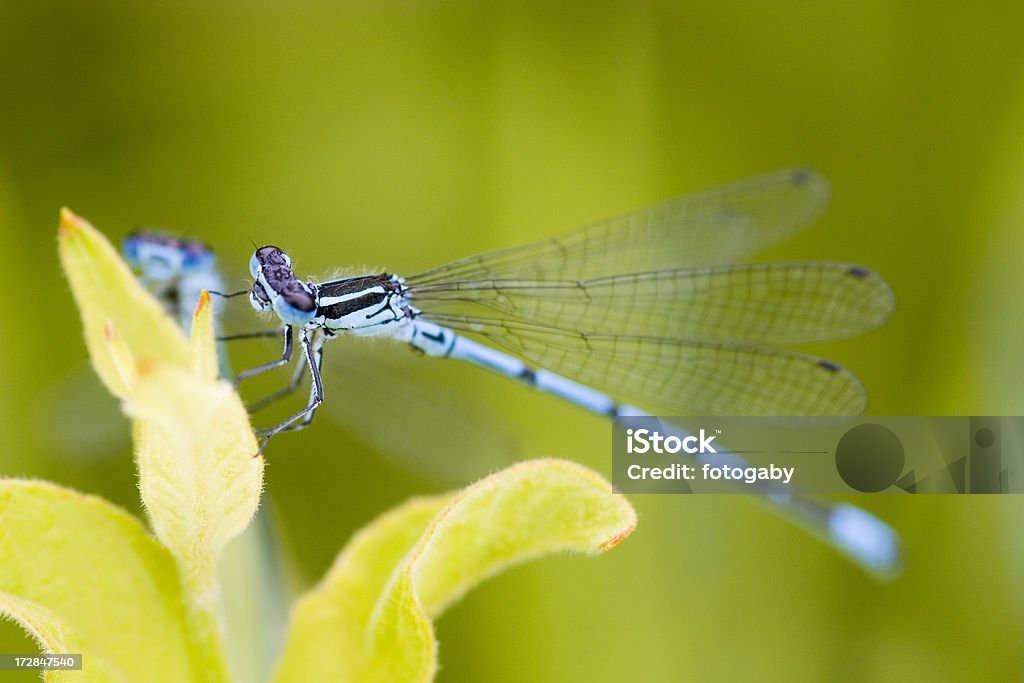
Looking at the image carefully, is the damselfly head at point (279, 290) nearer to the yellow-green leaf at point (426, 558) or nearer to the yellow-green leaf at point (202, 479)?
the yellow-green leaf at point (426, 558)

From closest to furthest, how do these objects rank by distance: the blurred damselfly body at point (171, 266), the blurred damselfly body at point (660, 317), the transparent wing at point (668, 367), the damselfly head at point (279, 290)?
the damselfly head at point (279, 290) → the blurred damselfly body at point (171, 266) → the blurred damselfly body at point (660, 317) → the transparent wing at point (668, 367)

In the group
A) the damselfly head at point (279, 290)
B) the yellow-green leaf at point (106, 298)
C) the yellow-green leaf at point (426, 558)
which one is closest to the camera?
the yellow-green leaf at point (426, 558)

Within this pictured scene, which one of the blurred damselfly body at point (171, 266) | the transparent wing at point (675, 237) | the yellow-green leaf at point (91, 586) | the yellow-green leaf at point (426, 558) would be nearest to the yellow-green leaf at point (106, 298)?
the yellow-green leaf at point (91, 586)

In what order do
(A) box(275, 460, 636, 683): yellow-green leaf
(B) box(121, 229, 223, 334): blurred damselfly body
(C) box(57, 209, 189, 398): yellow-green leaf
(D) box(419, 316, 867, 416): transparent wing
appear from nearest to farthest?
(A) box(275, 460, 636, 683): yellow-green leaf
(C) box(57, 209, 189, 398): yellow-green leaf
(B) box(121, 229, 223, 334): blurred damselfly body
(D) box(419, 316, 867, 416): transparent wing

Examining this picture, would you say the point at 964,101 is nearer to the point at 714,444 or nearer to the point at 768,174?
the point at 768,174

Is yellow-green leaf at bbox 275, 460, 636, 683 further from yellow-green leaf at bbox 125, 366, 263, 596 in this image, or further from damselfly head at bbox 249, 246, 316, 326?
damselfly head at bbox 249, 246, 316, 326

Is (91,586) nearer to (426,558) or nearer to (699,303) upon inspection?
(426,558)

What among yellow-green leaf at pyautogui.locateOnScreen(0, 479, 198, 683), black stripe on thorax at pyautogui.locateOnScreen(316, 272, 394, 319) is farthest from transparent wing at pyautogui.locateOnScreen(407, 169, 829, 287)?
yellow-green leaf at pyautogui.locateOnScreen(0, 479, 198, 683)
